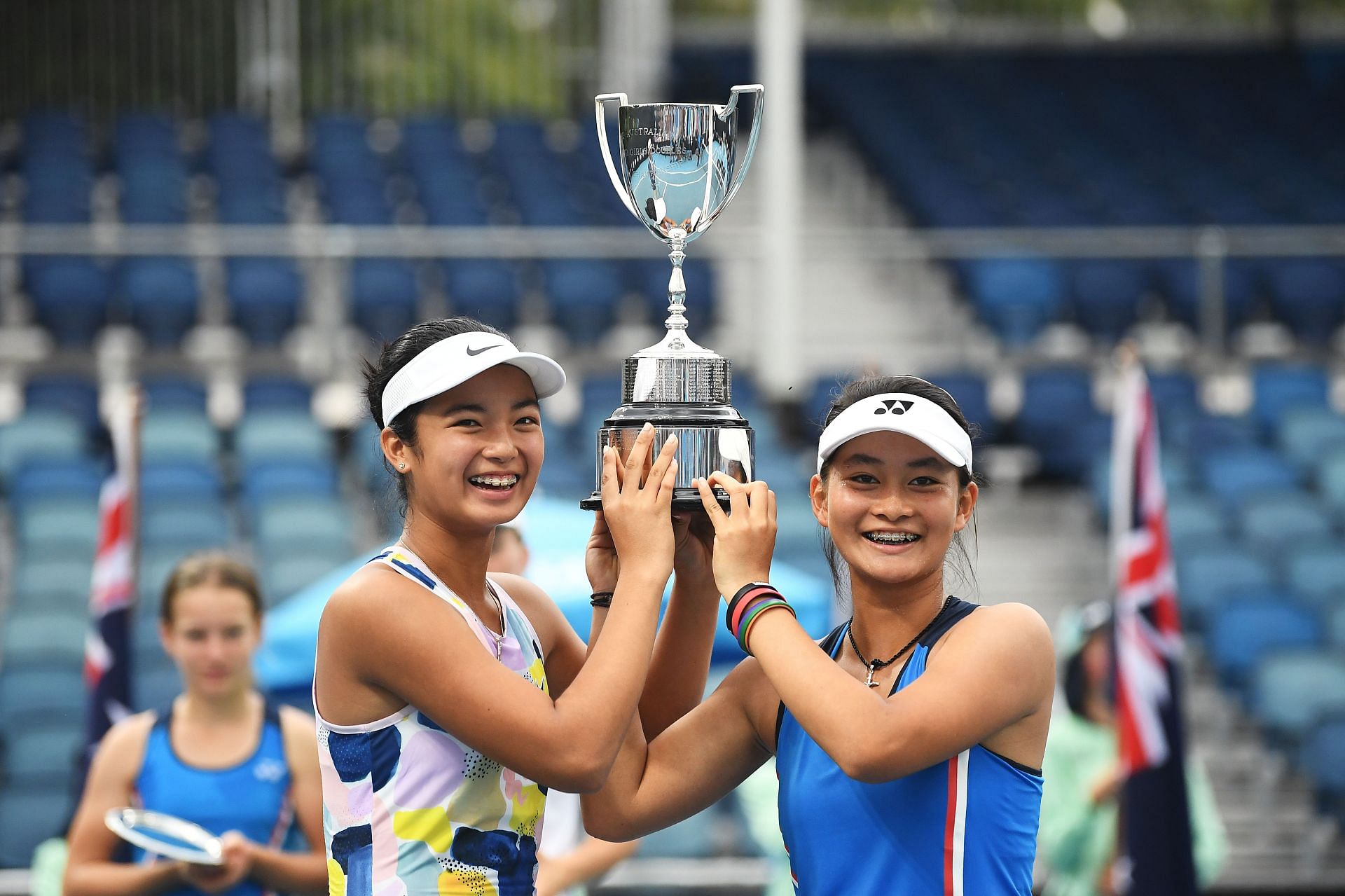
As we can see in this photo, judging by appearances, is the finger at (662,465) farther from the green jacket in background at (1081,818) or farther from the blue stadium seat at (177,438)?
the blue stadium seat at (177,438)

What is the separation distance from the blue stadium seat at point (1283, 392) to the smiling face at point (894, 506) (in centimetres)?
832

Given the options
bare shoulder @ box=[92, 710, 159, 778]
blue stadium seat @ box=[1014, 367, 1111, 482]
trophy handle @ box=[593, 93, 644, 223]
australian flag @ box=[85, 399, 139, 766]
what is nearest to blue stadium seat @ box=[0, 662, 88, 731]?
australian flag @ box=[85, 399, 139, 766]

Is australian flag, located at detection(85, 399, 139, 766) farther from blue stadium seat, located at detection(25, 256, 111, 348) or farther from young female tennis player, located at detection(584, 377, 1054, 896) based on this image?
blue stadium seat, located at detection(25, 256, 111, 348)

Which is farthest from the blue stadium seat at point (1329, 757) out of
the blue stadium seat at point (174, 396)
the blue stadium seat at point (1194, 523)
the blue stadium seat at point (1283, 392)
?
the blue stadium seat at point (174, 396)

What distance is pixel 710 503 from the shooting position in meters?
2.40

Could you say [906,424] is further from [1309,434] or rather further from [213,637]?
[1309,434]

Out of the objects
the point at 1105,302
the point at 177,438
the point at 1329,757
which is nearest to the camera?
the point at 1329,757

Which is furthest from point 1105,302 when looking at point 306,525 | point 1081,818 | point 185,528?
point 1081,818

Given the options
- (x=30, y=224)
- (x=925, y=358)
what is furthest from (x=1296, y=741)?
(x=30, y=224)

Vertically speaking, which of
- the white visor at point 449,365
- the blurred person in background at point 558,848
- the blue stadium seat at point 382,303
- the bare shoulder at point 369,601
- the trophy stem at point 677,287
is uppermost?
the blue stadium seat at point 382,303

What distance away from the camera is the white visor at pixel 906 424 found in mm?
2236

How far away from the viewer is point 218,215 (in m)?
11.4

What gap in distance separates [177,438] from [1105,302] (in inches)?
230

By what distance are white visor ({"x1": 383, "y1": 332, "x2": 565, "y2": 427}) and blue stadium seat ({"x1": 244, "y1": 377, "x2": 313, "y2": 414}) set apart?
7179 millimetres
